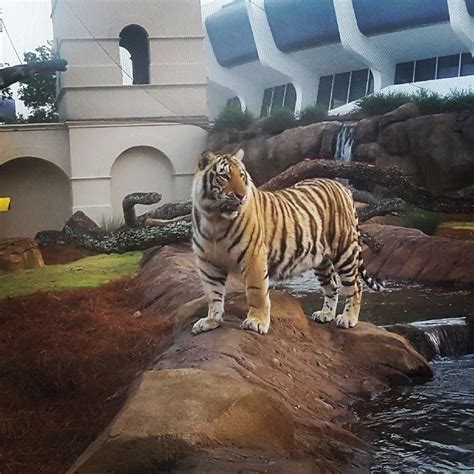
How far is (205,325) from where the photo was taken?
2873 mm

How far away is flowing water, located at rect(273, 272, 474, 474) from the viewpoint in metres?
2.50

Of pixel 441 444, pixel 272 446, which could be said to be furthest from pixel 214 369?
pixel 441 444

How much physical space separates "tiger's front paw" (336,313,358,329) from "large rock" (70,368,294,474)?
0.94 meters

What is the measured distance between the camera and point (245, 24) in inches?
134

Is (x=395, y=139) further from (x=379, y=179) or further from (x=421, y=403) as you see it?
(x=421, y=403)

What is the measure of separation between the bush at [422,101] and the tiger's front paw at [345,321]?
0.96 metres

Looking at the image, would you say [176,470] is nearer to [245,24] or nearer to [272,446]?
[272,446]

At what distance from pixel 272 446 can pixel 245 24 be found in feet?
6.26

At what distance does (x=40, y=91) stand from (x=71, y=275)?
78 centimetres

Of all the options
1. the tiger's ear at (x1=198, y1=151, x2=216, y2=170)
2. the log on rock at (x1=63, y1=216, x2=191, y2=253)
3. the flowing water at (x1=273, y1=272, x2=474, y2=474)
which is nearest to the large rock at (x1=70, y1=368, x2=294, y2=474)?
the flowing water at (x1=273, y1=272, x2=474, y2=474)

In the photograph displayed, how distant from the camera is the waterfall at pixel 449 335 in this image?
12.0ft

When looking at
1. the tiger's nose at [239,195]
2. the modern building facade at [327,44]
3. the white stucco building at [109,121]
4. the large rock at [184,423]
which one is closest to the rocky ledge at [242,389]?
the large rock at [184,423]

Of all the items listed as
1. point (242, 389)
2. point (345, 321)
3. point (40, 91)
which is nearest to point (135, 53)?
point (40, 91)

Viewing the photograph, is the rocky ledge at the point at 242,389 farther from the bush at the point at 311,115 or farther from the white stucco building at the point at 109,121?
the bush at the point at 311,115
